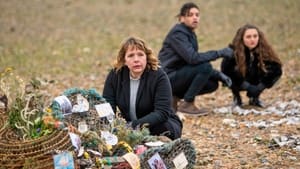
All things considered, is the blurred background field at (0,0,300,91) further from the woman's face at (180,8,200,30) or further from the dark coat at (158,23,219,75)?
the woman's face at (180,8,200,30)

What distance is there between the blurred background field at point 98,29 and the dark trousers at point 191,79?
2.47 meters

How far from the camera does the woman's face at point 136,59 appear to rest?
16.1ft

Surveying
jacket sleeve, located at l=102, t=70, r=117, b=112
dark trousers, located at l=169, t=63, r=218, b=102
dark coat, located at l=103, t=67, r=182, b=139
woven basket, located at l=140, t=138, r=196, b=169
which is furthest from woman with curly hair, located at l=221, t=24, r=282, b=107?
woven basket, located at l=140, t=138, r=196, b=169

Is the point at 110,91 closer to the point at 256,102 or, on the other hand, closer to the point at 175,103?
the point at 175,103

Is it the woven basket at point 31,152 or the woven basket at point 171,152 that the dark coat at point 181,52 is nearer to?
the woven basket at point 171,152

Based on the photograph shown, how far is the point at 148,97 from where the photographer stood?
5.06m

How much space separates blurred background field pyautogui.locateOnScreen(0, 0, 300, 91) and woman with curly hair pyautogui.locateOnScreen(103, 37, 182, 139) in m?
4.23

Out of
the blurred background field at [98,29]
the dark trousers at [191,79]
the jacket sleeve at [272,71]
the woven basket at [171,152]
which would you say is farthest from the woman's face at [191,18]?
the woven basket at [171,152]

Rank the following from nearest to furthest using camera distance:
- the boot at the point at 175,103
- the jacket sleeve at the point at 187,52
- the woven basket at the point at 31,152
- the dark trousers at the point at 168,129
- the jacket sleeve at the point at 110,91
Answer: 1. the woven basket at the point at 31,152
2. the dark trousers at the point at 168,129
3. the jacket sleeve at the point at 110,91
4. the jacket sleeve at the point at 187,52
5. the boot at the point at 175,103

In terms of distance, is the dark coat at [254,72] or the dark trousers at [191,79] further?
the dark coat at [254,72]

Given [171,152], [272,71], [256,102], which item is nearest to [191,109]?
[256,102]

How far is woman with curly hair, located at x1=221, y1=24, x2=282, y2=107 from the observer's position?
7.14m

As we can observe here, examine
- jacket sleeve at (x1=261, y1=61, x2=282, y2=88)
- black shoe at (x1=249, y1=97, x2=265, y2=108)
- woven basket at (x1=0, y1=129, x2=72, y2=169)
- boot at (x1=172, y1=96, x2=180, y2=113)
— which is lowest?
black shoe at (x1=249, y1=97, x2=265, y2=108)

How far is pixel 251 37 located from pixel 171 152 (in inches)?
131
